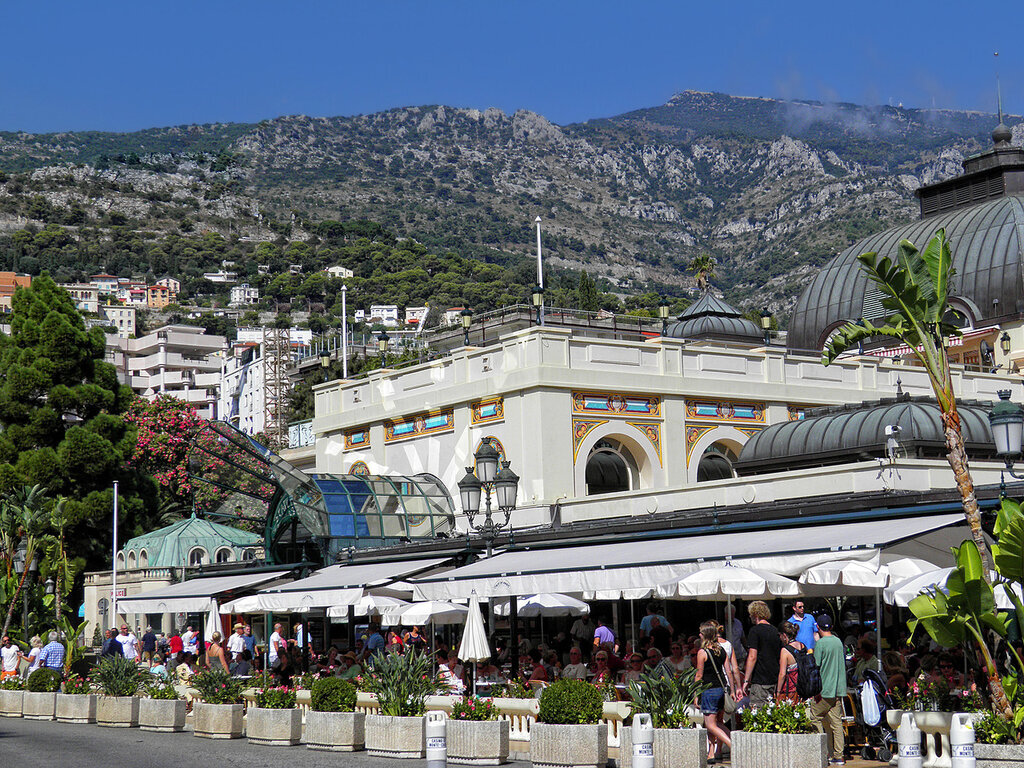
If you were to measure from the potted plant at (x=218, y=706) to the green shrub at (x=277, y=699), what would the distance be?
98 cm

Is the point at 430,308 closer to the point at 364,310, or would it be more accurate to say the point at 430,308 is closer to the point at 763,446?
the point at 364,310

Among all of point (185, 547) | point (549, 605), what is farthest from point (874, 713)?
point (185, 547)

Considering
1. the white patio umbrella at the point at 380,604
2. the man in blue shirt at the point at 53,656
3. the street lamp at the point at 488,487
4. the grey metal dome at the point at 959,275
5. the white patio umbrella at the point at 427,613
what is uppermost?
the grey metal dome at the point at 959,275

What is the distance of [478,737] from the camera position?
15.8 metres

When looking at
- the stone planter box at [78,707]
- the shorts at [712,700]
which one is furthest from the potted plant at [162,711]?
the shorts at [712,700]

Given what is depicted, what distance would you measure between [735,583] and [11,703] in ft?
52.9

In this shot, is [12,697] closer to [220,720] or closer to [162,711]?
[162,711]

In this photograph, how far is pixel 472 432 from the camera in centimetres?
3456

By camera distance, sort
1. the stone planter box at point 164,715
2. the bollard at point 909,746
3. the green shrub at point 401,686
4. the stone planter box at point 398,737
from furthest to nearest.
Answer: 1. the stone planter box at point 164,715
2. the green shrub at point 401,686
3. the stone planter box at point 398,737
4. the bollard at point 909,746

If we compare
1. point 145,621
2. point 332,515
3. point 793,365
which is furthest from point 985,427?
point 145,621

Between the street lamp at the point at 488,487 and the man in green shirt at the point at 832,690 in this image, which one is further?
the street lamp at the point at 488,487

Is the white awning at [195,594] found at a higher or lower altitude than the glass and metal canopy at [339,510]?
lower

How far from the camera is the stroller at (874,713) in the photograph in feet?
49.0

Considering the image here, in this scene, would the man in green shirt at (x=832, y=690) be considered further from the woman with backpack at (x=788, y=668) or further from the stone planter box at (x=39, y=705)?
the stone planter box at (x=39, y=705)
